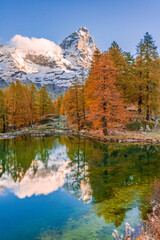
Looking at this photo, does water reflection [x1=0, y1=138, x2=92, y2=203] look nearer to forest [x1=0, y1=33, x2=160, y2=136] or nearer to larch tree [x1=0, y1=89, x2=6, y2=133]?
forest [x1=0, y1=33, x2=160, y2=136]

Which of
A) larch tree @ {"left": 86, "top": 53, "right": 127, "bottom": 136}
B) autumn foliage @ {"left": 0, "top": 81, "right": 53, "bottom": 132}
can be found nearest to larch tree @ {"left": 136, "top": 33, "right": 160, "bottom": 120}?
larch tree @ {"left": 86, "top": 53, "right": 127, "bottom": 136}

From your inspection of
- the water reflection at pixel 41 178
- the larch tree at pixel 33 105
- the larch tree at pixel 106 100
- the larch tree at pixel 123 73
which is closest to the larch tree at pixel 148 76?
the larch tree at pixel 123 73

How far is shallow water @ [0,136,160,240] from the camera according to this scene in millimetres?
6949

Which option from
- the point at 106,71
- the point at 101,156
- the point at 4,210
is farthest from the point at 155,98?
the point at 4,210

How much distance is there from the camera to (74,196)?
9938 millimetres

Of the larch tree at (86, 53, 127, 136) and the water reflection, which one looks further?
the larch tree at (86, 53, 127, 136)

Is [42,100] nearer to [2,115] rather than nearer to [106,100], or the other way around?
[2,115]

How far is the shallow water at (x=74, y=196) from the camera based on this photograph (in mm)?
6949

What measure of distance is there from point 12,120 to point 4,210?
4319cm

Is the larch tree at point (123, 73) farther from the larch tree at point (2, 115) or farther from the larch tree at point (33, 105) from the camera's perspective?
the larch tree at point (33, 105)

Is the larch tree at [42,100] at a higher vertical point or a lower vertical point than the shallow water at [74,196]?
higher

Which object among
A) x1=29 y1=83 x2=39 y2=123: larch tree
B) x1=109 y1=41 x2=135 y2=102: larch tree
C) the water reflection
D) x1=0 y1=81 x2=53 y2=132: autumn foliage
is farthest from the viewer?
x1=29 y1=83 x2=39 y2=123: larch tree

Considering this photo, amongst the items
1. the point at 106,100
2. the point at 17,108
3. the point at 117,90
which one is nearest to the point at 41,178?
the point at 106,100

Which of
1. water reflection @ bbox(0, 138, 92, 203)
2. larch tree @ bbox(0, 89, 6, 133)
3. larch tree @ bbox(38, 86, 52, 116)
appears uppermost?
larch tree @ bbox(38, 86, 52, 116)
